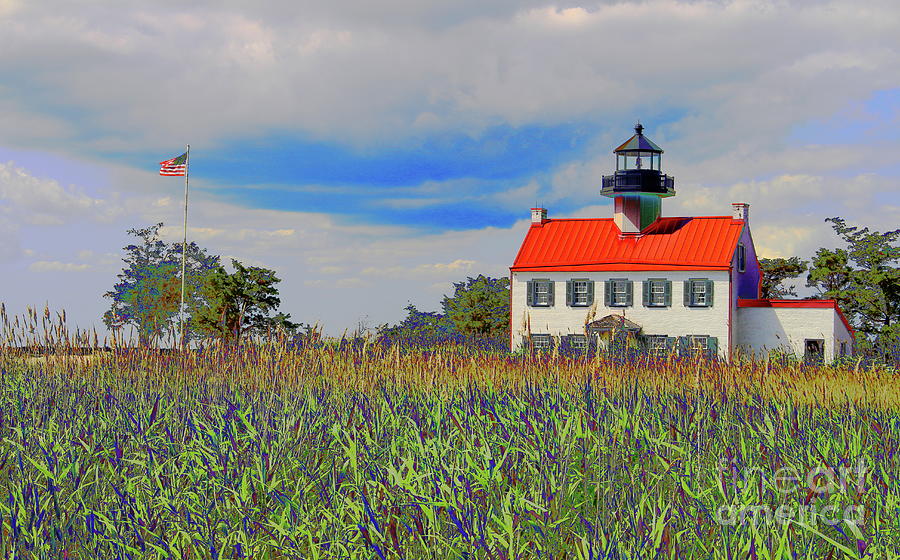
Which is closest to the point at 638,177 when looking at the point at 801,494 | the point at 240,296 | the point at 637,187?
the point at 637,187

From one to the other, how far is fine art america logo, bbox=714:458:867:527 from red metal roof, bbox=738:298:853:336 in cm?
2793

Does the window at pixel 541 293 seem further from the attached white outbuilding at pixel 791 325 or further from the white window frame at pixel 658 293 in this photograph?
the attached white outbuilding at pixel 791 325

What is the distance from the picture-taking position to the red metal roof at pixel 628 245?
31.4m

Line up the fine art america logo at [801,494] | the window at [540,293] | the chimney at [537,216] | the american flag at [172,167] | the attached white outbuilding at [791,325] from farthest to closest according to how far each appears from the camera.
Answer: the chimney at [537,216], the window at [540,293], the attached white outbuilding at [791,325], the american flag at [172,167], the fine art america logo at [801,494]

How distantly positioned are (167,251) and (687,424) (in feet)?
141

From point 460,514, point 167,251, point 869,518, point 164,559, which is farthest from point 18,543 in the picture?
point 167,251

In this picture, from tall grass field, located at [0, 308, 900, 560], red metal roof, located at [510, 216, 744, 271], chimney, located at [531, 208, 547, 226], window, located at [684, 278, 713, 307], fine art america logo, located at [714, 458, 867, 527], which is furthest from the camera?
chimney, located at [531, 208, 547, 226]

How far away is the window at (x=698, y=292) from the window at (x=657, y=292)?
668 millimetres

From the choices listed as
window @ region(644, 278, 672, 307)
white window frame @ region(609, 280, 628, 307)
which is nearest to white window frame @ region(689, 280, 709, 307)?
window @ region(644, 278, 672, 307)

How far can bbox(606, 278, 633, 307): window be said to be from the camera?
104 ft

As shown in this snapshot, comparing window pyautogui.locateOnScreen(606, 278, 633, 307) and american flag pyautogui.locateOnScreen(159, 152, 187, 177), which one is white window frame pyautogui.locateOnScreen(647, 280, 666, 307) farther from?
american flag pyautogui.locateOnScreen(159, 152, 187, 177)

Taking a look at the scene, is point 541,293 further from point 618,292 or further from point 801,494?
point 801,494

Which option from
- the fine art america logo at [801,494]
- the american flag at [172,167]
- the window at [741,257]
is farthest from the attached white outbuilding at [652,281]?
the fine art america logo at [801,494]

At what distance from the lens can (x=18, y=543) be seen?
11.6 feet
